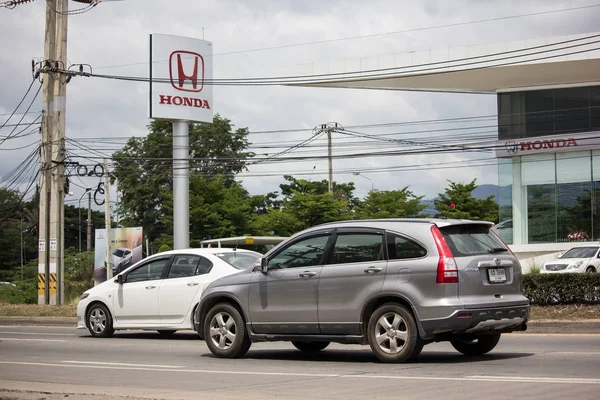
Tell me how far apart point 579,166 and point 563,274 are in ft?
85.1

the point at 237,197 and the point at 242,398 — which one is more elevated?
the point at 237,197

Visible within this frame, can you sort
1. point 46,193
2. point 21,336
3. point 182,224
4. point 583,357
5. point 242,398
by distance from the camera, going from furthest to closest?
point 182,224
point 46,193
point 21,336
point 583,357
point 242,398

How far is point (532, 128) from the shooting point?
4531 centimetres

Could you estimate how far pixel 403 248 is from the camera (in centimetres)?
1062

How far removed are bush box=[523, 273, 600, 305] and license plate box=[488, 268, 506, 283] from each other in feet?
28.6

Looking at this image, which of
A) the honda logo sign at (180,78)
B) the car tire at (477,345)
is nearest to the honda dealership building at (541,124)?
the honda logo sign at (180,78)

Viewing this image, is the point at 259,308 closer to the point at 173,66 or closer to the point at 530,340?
the point at 530,340

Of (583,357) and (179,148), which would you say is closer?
(583,357)

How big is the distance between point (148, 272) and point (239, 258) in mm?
1813

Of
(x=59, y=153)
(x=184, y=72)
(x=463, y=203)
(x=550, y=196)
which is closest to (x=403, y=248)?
(x=59, y=153)

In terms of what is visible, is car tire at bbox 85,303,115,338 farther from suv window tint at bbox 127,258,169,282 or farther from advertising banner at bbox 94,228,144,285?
advertising banner at bbox 94,228,144,285

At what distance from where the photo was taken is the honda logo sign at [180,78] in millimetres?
40875

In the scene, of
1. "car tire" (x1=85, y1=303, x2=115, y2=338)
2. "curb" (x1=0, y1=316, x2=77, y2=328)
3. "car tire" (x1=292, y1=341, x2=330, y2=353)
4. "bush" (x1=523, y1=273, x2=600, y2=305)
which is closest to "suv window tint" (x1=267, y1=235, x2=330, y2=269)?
"car tire" (x1=292, y1=341, x2=330, y2=353)

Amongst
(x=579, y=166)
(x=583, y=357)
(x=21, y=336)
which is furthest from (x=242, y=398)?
(x=579, y=166)
